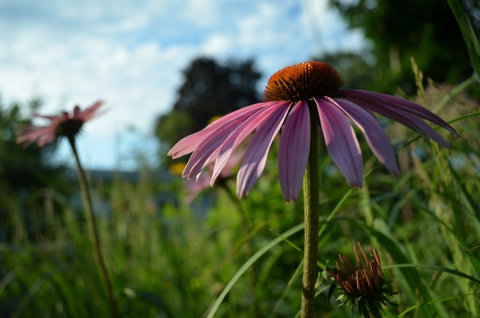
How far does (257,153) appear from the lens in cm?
55

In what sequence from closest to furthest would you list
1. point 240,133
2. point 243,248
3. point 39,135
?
point 240,133 → point 39,135 → point 243,248

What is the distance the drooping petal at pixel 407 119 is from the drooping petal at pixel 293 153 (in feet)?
0.36

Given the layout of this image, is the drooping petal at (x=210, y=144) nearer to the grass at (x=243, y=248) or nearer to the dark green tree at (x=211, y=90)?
the grass at (x=243, y=248)

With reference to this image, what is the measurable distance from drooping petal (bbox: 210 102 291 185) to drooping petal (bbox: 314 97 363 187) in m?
0.08

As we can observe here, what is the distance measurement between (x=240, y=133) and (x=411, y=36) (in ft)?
26.9

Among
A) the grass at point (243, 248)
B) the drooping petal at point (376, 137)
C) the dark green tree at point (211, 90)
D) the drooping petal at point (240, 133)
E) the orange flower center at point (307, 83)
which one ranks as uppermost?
the dark green tree at point (211, 90)

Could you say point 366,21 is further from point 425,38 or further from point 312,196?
point 312,196

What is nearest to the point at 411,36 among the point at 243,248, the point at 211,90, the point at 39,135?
the point at 243,248

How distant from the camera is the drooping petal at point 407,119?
0.55 meters

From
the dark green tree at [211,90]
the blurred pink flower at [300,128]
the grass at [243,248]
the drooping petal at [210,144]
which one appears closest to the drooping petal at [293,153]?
the blurred pink flower at [300,128]

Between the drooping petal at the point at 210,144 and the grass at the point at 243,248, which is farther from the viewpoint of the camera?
the grass at the point at 243,248

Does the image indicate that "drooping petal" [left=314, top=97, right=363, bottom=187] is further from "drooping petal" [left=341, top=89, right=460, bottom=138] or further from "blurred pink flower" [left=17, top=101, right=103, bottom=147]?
"blurred pink flower" [left=17, top=101, right=103, bottom=147]

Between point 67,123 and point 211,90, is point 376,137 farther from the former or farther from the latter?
point 211,90

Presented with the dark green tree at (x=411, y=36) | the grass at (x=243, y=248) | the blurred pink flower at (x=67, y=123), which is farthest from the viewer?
the dark green tree at (x=411, y=36)
